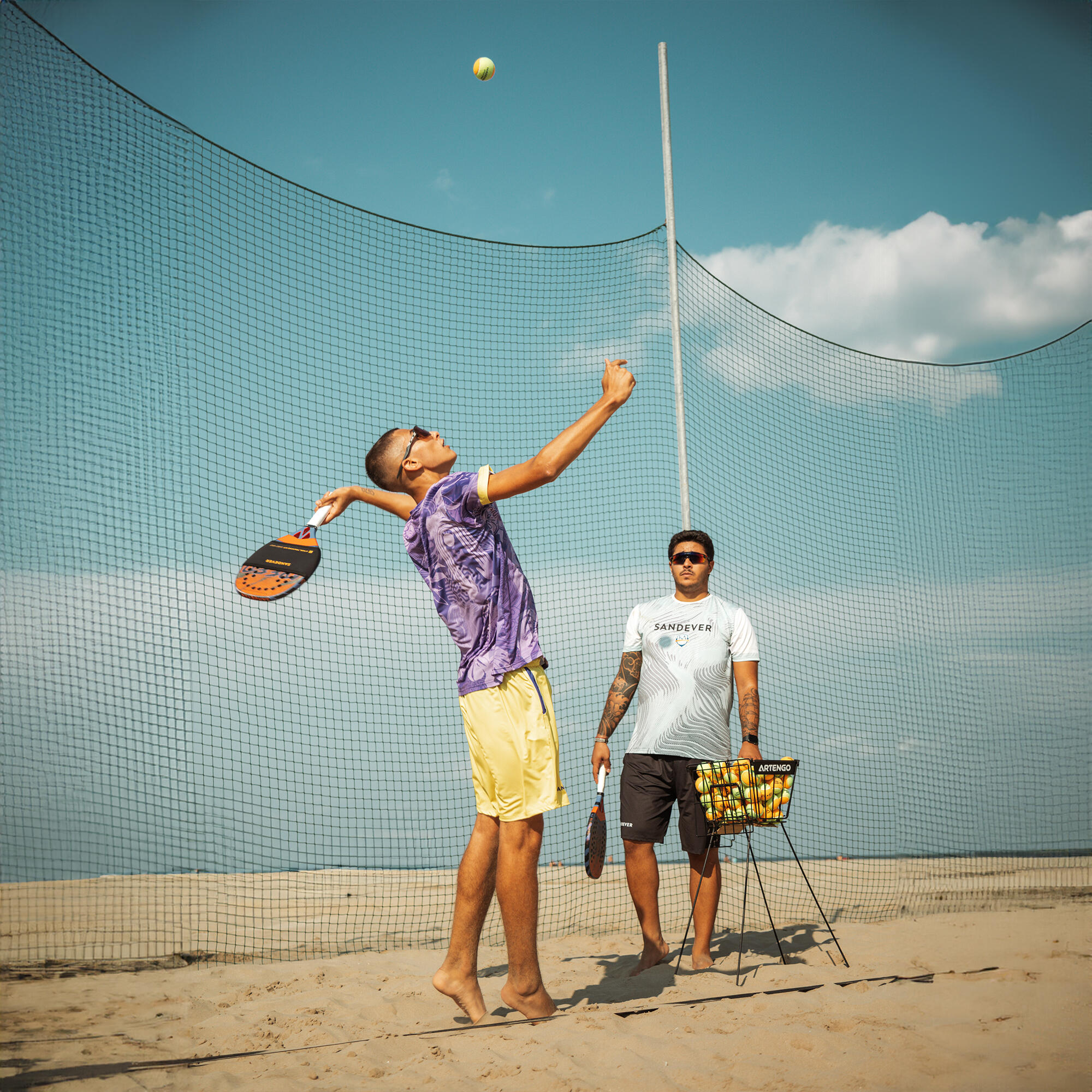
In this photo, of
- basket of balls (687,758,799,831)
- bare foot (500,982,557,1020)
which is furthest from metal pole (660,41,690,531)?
bare foot (500,982,557,1020)

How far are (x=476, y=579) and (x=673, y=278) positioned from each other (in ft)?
10.8

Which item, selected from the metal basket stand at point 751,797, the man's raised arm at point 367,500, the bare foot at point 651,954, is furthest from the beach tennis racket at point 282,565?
the bare foot at point 651,954

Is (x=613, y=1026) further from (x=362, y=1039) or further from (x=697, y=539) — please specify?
(x=697, y=539)

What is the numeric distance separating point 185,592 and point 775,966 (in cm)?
344

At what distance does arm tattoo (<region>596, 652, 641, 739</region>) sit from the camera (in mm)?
3533

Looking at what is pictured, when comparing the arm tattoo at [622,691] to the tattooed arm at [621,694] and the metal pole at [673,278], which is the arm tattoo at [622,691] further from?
the metal pole at [673,278]

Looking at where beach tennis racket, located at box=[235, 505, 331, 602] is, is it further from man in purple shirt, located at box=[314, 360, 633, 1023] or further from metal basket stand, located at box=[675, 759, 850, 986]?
metal basket stand, located at box=[675, 759, 850, 986]

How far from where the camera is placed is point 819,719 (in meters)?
5.45

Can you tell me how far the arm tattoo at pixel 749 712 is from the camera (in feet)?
10.9

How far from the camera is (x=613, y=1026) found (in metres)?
2.43

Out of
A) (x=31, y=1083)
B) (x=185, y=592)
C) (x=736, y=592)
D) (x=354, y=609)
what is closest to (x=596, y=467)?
(x=736, y=592)

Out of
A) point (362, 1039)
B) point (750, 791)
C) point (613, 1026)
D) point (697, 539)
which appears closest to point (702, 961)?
point (750, 791)

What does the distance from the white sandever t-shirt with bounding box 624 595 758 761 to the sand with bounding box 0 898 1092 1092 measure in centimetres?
87

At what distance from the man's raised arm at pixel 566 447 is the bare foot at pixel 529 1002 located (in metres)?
1.51
